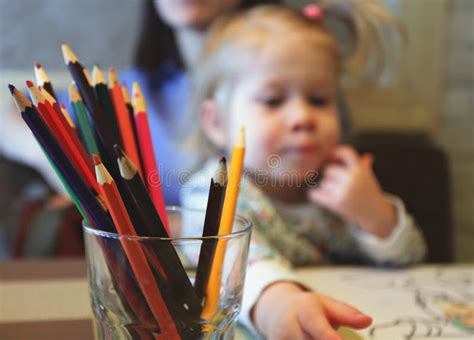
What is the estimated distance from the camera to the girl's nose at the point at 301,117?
2.09ft

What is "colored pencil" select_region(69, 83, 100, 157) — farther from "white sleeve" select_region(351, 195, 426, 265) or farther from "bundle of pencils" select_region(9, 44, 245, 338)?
"white sleeve" select_region(351, 195, 426, 265)

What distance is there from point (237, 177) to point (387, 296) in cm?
25

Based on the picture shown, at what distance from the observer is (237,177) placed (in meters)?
0.32

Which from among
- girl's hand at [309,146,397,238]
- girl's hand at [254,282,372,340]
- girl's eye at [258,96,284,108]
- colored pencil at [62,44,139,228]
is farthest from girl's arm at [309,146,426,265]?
colored pencil at [62,44,139,228]

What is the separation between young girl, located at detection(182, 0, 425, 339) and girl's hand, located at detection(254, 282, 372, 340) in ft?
0.73

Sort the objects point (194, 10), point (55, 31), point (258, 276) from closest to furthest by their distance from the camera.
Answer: point (258, 276), point (194, 10), point (55, 31)

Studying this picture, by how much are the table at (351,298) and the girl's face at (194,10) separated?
19.7 inches

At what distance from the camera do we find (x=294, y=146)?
2.12 ft

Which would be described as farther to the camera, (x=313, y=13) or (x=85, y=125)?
(x=313, y=13)

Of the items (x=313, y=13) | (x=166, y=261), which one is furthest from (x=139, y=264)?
(x=313, y=13)

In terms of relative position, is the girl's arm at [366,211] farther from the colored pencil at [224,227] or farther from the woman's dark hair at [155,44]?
the woman's dark hair at [155,44]

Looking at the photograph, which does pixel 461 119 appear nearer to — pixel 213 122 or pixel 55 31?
pixel 213 122

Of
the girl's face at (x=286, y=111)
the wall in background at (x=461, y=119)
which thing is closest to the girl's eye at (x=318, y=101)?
the girl's face at (x=286, y=111)

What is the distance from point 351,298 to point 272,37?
352mm
